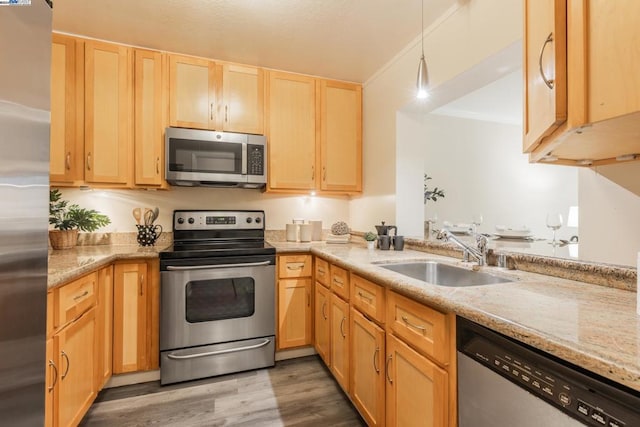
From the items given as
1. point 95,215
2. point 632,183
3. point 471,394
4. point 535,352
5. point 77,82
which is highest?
point 77,82

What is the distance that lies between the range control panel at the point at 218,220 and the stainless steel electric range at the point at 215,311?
24 cm

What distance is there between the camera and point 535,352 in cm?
72

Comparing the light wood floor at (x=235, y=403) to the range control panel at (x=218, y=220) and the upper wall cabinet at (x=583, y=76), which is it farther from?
the upper wall cabinet at (x=583, y=76)

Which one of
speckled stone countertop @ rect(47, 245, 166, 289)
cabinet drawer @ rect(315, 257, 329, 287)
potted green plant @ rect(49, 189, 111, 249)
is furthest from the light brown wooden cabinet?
potted green plant @ rect(49, 189, 111, 249)

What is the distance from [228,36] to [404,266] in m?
2.00

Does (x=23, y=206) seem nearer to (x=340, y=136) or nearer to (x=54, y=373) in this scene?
(x=54, y=373)

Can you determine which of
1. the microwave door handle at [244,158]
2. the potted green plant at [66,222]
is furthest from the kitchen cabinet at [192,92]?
the potted green plant at [66,222]

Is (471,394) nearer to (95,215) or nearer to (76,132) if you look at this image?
(95,215)

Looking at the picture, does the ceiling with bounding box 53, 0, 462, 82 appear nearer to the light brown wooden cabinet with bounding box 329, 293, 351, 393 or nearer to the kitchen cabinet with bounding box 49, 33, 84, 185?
the kitchen cabinet with bounding box 49, 33, 84, 185

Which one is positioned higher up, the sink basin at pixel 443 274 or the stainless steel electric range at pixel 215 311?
the sink basin at pixel 443 274

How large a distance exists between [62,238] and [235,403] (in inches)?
66.3

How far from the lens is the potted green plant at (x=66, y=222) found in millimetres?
2146

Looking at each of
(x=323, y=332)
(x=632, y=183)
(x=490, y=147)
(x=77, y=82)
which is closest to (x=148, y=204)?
(x=77, y=82)

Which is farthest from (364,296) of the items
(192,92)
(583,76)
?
(192,92)
